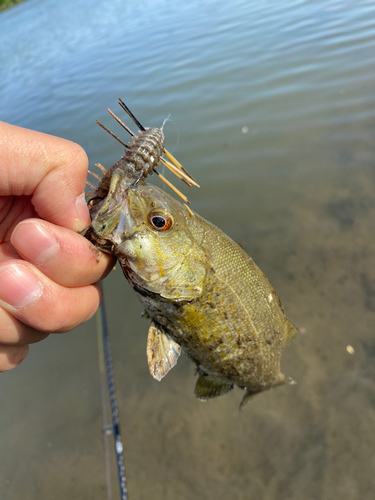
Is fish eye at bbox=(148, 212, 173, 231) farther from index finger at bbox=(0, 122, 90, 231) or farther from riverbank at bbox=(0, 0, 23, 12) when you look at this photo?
riverbank at bbox=(0, 0, 23, 12)

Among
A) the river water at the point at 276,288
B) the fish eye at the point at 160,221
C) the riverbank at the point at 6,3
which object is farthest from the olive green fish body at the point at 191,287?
the riverbank at the point at 6,3

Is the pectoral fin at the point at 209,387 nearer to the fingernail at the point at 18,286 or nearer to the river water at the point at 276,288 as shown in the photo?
the river water at the point at 276,288

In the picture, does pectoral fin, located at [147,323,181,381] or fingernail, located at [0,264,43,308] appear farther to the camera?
pectoral fin, located at [147,323,181,381]

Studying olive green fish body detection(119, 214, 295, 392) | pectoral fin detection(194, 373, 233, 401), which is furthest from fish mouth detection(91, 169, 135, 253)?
pectoral fin detection(194, 373, 233, 401)

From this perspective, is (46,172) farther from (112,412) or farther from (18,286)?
(112,412)

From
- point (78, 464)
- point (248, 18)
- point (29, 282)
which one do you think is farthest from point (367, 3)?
point (78, 464)

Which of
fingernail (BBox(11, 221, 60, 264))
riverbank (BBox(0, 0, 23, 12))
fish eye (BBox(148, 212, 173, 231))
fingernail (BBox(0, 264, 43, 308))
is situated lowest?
fish eye (BBox(148, 212, 173, 231))

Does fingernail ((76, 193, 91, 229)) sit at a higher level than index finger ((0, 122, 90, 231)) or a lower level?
lower

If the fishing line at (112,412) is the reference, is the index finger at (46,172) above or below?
above
